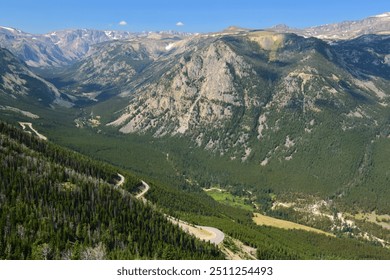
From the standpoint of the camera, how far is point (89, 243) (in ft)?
459

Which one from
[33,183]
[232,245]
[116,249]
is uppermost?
[33,183]

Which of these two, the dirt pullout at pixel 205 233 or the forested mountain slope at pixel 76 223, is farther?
the dirt pullout at pixel 205 233

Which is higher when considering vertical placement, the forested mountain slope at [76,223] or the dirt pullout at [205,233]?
the forested mountain slope at [76,223]

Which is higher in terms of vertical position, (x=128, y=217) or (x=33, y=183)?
(x=33, y=183)

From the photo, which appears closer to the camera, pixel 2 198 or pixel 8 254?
pixel 8 254

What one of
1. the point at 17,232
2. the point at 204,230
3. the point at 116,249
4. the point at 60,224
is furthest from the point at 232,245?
the point at 17,232

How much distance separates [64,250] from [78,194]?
4929cm

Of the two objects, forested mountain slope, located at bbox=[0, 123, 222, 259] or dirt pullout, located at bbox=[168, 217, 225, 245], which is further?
dirt pullout, located at bbox=[168, 217, 225, 245]

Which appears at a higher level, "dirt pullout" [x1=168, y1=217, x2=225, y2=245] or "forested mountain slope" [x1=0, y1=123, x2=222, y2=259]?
"forested mountain slope" [x1=0, y1=123, x2=222, y2=259]

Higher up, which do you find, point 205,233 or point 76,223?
point 76,223

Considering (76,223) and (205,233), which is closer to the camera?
(76,223)
